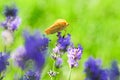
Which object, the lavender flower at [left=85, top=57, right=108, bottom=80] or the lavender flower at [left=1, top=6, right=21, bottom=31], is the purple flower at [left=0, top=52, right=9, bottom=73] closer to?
the lavender flower at [left=85, top=57, right=108, bottom=80]

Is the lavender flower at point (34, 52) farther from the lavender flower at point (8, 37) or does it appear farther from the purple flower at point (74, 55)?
the lavender flower at point (8, 37)

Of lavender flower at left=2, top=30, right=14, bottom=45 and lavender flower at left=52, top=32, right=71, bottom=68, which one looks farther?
lavender flower at left=2, top=30, right=14, bottom=45

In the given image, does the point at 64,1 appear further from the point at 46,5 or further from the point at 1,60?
the point at 1,60

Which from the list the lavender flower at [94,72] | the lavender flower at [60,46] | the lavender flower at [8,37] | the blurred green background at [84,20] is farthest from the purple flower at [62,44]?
the blurred green background at [84,20]

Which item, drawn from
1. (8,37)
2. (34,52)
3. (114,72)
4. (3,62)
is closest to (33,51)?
(34,52)

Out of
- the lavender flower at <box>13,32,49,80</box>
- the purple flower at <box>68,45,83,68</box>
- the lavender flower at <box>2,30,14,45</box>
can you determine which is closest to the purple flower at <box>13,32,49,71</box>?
the lavender flower at <box>13,32,49,80</box>

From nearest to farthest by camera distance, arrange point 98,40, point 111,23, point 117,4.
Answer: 1. point 98,40
2. point 111,23
3. point 117,4

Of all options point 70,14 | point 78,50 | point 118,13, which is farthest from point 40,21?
point 78,50

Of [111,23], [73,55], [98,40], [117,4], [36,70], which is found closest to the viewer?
[36,70]
